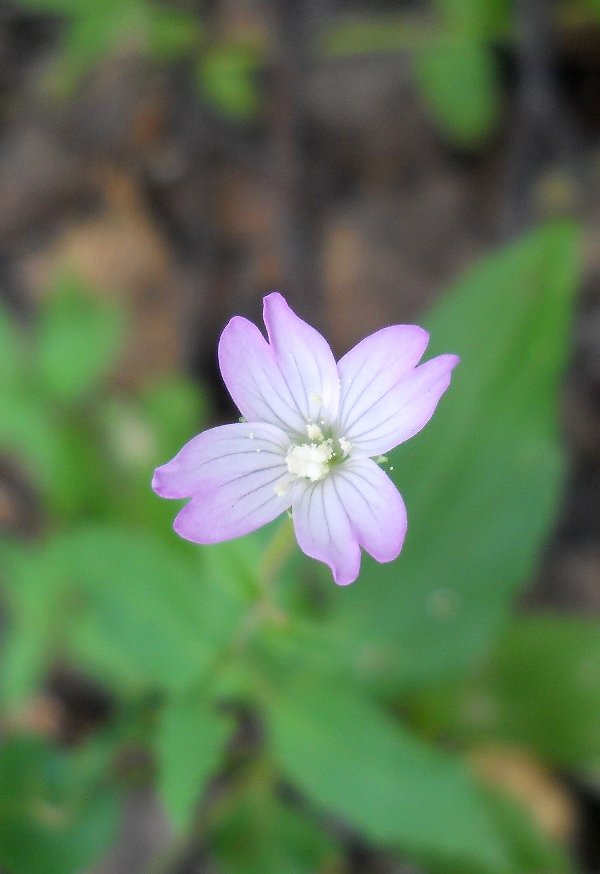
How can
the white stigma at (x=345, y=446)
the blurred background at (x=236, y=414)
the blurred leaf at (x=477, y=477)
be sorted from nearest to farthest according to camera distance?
the white stigma at (x=345, y=446), the blurred background at (x=236, y=414), the blurred leaf at (x=477, y=477)

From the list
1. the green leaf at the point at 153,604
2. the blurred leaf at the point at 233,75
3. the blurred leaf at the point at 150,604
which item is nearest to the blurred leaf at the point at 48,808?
the blurred leaf at the point at 150,604

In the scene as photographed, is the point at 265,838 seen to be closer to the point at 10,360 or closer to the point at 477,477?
the point at 477,477

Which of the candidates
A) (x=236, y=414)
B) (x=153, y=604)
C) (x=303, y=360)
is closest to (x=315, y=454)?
(x=303, y=360)

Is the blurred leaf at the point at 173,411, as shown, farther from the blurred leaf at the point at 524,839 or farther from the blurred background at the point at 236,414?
the blurred leaf at the point at 524,839

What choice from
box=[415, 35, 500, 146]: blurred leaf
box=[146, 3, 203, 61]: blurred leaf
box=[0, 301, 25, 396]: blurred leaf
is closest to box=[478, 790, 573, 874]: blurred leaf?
box=[0, 301, 25, 396]: blurred leaf

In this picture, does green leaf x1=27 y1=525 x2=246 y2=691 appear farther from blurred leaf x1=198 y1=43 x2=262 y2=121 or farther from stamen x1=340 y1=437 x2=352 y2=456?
blurred leaf x1=198 y1=43 x2=262 y2=121

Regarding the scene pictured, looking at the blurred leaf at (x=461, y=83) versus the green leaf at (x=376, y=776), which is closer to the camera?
the green leaf at (x=376, y=776)

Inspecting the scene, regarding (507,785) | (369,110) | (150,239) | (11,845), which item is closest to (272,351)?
(11,845)
